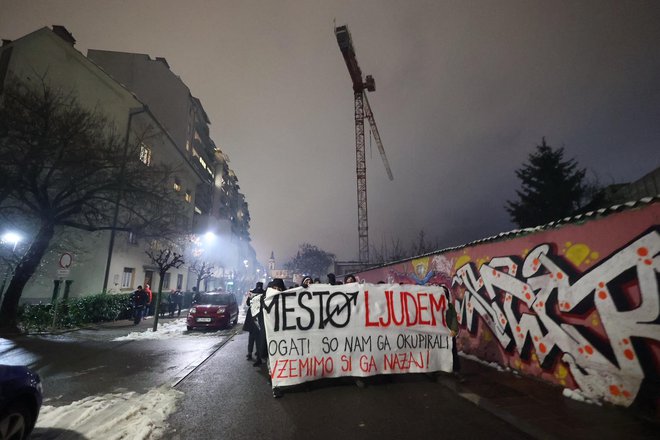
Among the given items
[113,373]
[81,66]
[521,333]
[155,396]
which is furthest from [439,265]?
[81,66]

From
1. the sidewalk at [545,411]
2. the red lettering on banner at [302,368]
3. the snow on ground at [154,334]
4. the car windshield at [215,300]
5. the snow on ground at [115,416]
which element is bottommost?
the snow on ground at [115,416]

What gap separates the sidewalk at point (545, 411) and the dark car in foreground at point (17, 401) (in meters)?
5.66

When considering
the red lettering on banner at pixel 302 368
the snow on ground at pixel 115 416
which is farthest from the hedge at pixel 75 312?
the red lettering on banner at pixel 302 368

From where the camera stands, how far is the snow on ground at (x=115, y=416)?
3.95 metres

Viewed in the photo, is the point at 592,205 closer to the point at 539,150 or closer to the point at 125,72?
the point at 539,150

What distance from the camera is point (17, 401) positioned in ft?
11.0

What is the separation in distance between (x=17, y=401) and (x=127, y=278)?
23.8 m

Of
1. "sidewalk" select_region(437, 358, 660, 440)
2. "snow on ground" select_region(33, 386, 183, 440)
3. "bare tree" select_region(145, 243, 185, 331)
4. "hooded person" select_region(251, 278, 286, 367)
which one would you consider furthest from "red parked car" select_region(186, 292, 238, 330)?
"sidewalk" select_region(437, 358, 660, 440)

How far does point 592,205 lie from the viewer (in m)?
19.8

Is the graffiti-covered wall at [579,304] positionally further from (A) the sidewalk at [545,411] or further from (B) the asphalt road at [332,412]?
(B) the asphalt road at [332,412]

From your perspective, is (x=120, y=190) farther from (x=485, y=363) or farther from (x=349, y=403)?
(x=485, y=363)

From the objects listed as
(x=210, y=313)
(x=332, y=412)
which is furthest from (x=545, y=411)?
(x=210, y=313)

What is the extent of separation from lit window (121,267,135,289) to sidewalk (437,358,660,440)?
79.7ft

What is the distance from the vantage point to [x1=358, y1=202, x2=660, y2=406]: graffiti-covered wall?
14.4 ft
